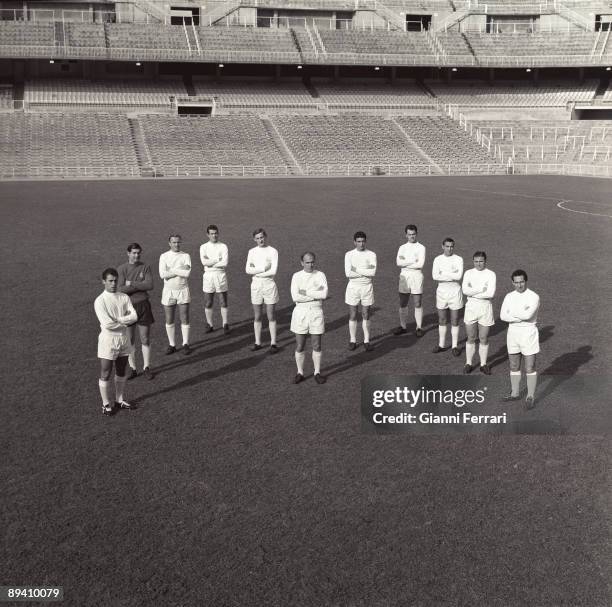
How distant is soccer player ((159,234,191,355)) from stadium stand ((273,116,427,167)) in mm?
41410

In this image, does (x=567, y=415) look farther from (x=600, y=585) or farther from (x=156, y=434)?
(x=156, y=434)

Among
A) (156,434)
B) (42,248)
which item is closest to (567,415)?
(156,434)

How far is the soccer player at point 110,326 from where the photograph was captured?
916 cm

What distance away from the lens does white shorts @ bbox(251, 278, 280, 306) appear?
12055 mm

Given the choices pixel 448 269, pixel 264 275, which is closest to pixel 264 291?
pixel 264 275

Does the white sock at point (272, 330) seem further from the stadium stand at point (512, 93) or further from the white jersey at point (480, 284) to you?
the stadium stand at point (512, 93)

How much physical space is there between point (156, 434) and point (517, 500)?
4.50 metres

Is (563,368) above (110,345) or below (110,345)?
below

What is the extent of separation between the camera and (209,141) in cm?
5400

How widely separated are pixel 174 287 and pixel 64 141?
44.3 metres

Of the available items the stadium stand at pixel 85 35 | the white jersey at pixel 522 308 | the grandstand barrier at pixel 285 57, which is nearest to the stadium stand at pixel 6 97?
the grandstand barrier at pixel 285 57

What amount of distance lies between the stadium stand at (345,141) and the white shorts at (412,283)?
40527 millimetres

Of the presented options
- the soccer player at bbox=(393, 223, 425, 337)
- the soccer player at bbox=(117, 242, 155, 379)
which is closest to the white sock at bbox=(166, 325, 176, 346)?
the soccer player at bbox=(117, 242, 155, 379)

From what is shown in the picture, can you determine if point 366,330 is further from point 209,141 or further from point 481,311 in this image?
point 209,141
